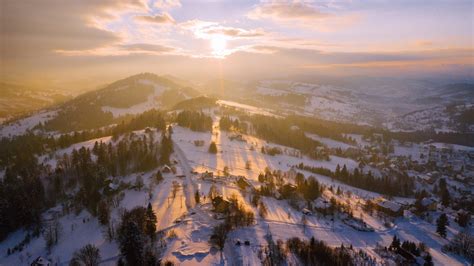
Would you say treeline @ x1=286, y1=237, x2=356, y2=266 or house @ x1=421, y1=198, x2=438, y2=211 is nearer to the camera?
treeline @ x1=286, y1=237, x2=356, y2=266

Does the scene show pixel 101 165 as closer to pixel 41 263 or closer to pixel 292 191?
pixel 41 263

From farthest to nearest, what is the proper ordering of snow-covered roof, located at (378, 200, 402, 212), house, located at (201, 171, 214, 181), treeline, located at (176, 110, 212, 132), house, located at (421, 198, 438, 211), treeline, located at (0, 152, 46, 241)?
treeline, located at (176, 110, 212, 132), house, located at (421, 198, 438, 211), house, located at (201, 171, 214, 181), snow-covered roof, located at (378, 200, 402, 212), treeline, located at (0, 152, 46, 241)

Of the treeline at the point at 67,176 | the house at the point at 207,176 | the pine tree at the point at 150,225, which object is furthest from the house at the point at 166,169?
the pine tree at the point at 150,225

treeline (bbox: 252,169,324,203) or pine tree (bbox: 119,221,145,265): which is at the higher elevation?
pine tree (bbox: 119,221,145,265)

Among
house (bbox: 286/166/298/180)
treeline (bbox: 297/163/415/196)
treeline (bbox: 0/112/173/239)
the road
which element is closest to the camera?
the road

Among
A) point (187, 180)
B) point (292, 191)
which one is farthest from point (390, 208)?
point (187, 180)

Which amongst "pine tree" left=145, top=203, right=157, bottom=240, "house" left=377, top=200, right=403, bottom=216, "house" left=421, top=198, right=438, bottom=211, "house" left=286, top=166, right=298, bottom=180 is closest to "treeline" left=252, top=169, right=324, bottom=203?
"house" left=377, top=200, right=403, bottom=216

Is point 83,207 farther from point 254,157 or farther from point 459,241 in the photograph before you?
point 459,241

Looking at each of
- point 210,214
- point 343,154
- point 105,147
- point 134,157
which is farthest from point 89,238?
point 343,154

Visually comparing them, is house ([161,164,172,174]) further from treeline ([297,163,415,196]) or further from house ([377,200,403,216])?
treeline ([297,163,415,196])
